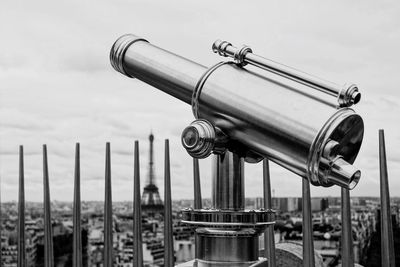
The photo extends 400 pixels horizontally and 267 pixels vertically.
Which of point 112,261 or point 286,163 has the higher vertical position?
point 286,163

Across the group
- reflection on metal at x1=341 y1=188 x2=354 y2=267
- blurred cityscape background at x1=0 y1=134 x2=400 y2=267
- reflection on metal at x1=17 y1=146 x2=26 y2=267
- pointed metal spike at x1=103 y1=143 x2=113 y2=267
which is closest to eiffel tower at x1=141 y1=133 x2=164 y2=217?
blurred cityscape background at x1=0 y1=134 x2=400 y2=267

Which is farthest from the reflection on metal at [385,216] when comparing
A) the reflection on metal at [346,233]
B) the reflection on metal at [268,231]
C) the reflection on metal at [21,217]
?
the reflection on metal at [21,217]

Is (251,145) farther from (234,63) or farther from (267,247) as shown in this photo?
(267,247)

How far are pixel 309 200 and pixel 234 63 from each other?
66 centimetres

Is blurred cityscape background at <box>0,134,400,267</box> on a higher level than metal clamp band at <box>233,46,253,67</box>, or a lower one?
lower

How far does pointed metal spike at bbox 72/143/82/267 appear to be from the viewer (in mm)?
1985

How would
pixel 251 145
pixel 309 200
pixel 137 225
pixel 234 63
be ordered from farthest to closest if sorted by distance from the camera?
1. pixel 137 225
2. pixel 309 200
3. pixel 234 63
4. pixel 251 145

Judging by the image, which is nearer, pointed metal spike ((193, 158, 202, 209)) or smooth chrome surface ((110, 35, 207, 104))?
smooth chrome surface ((110, 35, 207, 104))

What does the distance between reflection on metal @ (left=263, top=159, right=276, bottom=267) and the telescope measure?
0.67m

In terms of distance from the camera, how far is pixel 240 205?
110cm

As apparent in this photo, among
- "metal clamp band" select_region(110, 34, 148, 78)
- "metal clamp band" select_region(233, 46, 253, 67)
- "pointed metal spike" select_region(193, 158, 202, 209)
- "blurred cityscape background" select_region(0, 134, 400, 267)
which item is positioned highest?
"metal clamp band" select_region(110, 34, 148, 78)

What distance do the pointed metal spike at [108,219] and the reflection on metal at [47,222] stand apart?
9.8 inches

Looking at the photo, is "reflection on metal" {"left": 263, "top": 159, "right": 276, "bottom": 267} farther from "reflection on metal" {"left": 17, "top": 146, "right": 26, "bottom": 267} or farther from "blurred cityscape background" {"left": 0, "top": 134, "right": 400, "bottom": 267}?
"reflection on metal" {"left": 17, "top": 146, "right": 26, "bottom": 267}

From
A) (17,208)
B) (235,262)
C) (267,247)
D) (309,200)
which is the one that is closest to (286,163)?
(235,262)
